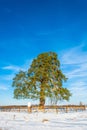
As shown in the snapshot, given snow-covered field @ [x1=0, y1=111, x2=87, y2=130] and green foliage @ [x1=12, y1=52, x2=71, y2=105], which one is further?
green foliage @ [x1=12, y1=52, x2=71, y2=105]

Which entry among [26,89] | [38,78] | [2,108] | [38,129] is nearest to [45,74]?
[38,78]

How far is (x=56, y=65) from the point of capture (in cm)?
4562

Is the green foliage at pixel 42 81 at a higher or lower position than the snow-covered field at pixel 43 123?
higher

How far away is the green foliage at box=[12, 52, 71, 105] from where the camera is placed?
42.7 meters

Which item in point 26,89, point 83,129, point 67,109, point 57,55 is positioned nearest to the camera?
point 83,129

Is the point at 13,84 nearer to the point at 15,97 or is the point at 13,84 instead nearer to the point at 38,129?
the point at 15,97

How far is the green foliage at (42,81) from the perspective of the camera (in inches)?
1681

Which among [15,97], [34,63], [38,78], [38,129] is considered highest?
[34,63]

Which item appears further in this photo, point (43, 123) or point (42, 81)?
point (42, 81)

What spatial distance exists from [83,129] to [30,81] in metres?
32.6

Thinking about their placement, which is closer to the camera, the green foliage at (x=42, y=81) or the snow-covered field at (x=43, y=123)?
the snow-covered field at (x=43, y=123)

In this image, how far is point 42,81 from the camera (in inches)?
1722

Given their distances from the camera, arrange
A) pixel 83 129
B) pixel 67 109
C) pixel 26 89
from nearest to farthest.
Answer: pixel 83 129
pixel 67 109
pixel 26 89

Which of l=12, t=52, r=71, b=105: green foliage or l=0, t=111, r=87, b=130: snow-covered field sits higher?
l=12, t=52, r=71, b=105: green foliage
